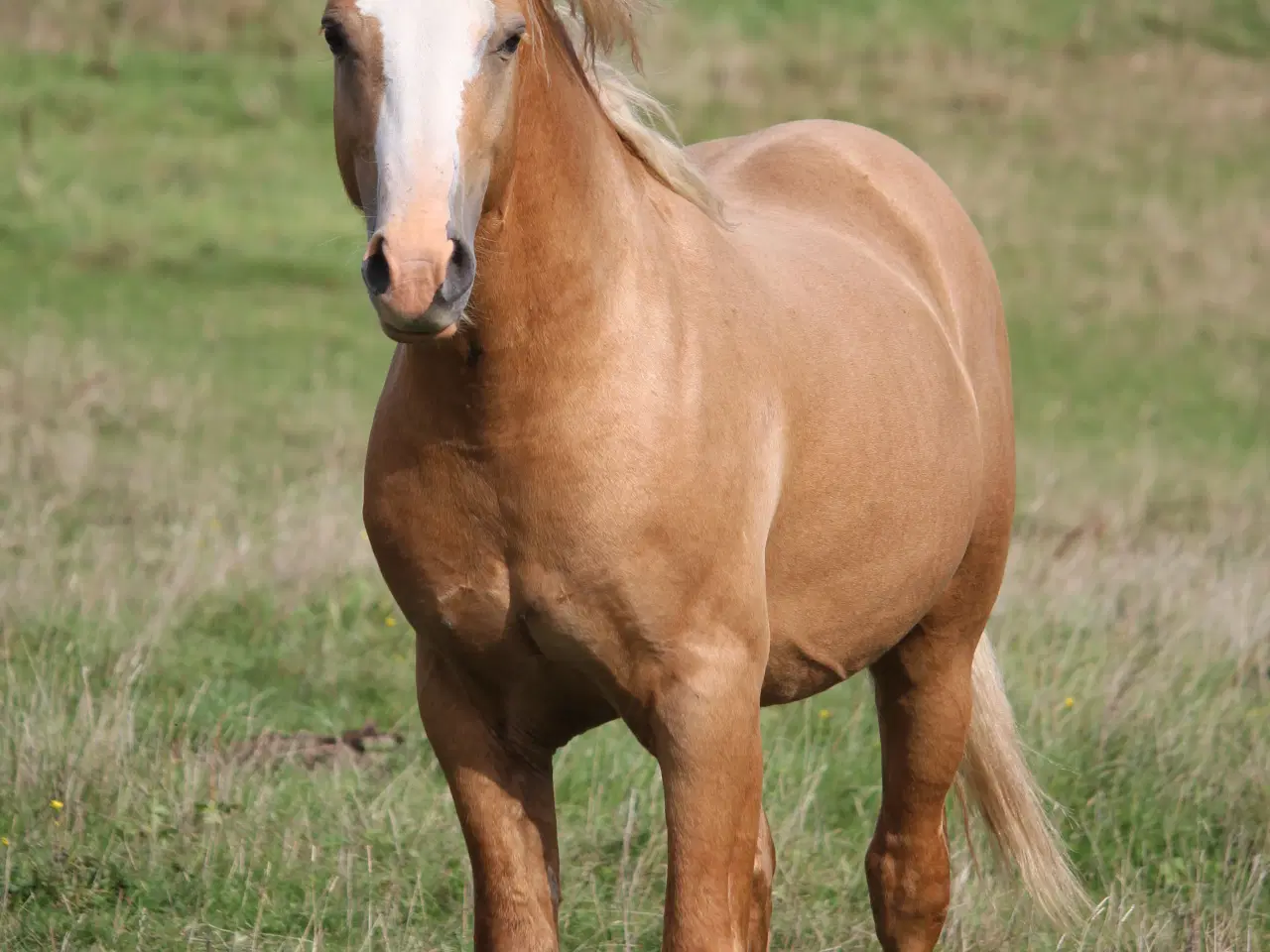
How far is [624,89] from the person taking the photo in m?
3.20

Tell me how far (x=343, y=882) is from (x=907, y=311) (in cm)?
181

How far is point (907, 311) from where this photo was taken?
153 inches

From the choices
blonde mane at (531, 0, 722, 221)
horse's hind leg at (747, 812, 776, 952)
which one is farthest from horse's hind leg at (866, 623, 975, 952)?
blonde mane at (531, 0, 722, 221)

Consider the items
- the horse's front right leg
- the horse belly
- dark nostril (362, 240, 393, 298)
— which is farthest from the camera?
the horse belly

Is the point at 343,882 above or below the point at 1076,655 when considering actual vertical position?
above

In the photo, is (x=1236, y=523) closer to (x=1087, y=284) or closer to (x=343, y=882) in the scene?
(x=343, y=882)

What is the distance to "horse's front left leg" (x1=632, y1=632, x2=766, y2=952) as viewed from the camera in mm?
2803

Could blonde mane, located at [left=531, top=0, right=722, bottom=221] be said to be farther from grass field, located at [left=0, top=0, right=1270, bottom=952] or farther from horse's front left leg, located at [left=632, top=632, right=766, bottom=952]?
horse's front left leg, located at [left=632, top=632, right=766, bottom=952]

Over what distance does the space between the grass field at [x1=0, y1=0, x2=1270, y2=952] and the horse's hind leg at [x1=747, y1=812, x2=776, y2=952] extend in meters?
0.25

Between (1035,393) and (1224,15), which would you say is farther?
(1224,15)

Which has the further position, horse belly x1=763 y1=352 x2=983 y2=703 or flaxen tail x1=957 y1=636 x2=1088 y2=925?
flaxen tail x1=957 y1=636 x2=1088 y2=925

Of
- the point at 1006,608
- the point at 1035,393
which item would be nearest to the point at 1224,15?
the point at 1035,393

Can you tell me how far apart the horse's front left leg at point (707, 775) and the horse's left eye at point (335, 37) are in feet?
3.50

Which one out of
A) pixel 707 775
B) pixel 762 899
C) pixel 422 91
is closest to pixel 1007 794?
pixel 762 899
